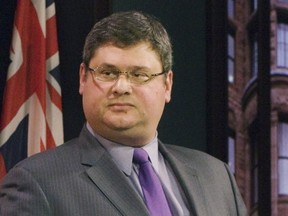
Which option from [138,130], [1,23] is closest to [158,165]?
[138,130]

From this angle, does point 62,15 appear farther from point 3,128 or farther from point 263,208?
point 263,208

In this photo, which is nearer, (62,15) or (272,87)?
(62,15)

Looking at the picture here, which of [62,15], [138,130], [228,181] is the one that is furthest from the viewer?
[62,15]

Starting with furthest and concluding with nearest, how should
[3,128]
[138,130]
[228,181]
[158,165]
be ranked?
1. [3,128]
2. [228,181]
3. [158,165]
4. [138,130]

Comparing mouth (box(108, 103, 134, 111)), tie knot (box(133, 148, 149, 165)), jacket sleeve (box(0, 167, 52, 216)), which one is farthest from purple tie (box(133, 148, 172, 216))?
jacket sleeve (box(0, 167, 52, 216))

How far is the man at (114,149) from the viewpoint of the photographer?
1.43 metres

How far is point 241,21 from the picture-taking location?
3.06m

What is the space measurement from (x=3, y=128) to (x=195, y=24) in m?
1.04

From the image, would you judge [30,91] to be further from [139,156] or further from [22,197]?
[22,197]

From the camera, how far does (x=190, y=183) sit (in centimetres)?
165

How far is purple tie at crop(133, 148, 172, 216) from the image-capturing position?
1508 millimetres

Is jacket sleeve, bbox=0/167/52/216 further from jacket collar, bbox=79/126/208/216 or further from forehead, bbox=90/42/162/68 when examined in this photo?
forehead, bbox=90/42/162/68

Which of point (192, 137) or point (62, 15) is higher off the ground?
point (62, 15)

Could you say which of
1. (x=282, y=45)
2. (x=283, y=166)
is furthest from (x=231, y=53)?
(x=283, y=166)
